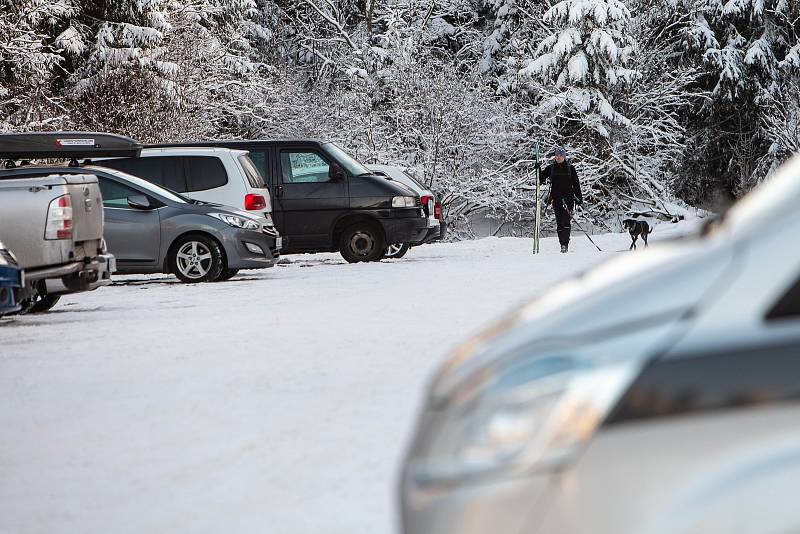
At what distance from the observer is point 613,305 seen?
7.72 feet

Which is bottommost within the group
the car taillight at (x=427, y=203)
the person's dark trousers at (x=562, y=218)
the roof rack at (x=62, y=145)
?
the person's dark trousers at (x=562, y=218)

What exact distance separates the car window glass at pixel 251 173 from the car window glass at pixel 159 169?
936 millimetres

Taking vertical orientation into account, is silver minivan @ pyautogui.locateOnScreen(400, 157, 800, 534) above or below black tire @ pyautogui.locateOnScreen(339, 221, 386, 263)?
above

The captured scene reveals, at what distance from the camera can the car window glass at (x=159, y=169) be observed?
63.9ft

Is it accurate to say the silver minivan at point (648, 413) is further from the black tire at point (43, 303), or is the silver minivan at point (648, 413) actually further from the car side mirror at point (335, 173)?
the car side mirror at point (335, 173)

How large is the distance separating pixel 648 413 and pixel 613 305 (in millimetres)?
243

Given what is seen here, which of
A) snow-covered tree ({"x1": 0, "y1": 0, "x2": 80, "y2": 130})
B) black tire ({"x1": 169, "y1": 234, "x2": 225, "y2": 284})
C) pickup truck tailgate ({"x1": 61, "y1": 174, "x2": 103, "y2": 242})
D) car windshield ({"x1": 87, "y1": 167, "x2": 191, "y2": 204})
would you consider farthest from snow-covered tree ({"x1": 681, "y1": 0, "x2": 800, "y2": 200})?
pickup truck tailgate ({"x1": 61, "y1": 174, "x2": 103, "y2": 242})

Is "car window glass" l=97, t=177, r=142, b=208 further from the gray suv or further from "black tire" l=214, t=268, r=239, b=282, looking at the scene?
"black tire" l=214, t=268, r=239, b=282

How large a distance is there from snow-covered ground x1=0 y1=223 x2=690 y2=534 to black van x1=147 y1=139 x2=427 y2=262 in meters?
5.55

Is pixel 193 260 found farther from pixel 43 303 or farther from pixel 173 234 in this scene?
pixel 43 303

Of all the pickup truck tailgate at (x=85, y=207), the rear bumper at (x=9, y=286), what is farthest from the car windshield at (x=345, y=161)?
the rear bumper at (x=9, y=286)

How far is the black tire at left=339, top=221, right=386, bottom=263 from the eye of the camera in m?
21.2

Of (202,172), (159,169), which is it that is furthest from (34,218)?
(159,169)

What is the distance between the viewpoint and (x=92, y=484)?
5777 mm
